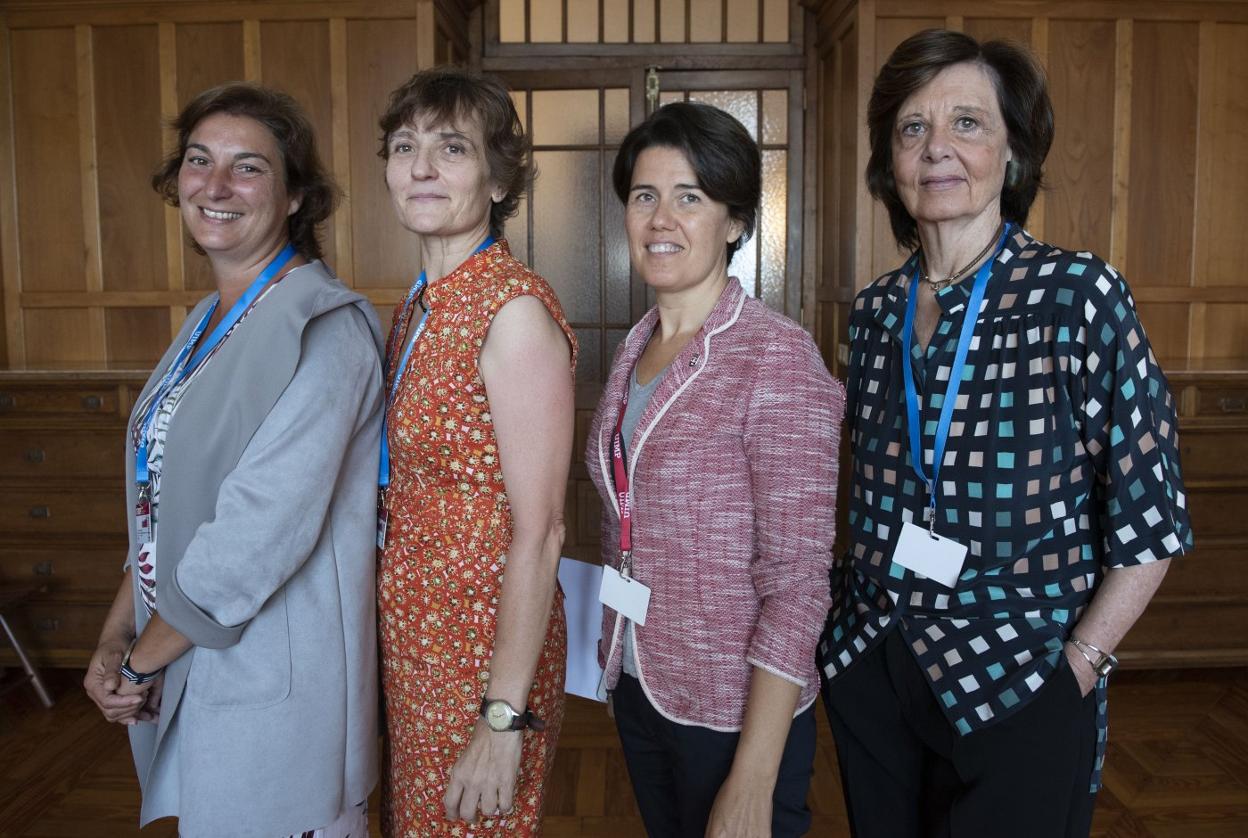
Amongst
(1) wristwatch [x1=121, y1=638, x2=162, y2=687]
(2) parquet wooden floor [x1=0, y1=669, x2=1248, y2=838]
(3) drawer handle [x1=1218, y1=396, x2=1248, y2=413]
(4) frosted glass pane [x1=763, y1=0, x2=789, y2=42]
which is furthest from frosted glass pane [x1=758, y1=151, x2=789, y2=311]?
(1) wristwatch [x1=121, y1=638, x2=162, y2=687]

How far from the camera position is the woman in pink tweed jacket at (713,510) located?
3.94ft

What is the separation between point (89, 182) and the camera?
4.07 metres

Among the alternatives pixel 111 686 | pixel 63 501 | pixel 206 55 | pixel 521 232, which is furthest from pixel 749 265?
pixel 111 686

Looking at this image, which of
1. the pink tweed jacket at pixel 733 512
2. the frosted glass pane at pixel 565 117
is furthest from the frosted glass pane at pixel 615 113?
the pink tweed jacket at pixel 733 512

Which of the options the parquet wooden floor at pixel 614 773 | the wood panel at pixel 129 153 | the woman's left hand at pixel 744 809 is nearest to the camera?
the woman's left hand at pixel 744 809

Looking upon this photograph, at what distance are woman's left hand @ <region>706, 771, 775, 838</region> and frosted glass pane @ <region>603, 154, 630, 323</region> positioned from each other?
3.59 metres

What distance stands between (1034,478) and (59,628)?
3.66 meters

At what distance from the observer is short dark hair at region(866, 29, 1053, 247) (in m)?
1.36

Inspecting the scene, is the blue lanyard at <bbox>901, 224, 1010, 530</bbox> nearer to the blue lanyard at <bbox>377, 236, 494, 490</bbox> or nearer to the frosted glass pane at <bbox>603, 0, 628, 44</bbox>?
the blue lanyard at <bbox>377, 236, 494, 490</bbox>

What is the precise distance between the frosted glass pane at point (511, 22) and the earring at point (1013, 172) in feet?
11.8

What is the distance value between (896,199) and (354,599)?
1.05m

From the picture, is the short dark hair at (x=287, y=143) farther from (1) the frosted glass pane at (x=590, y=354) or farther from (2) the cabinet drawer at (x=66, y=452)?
(1) the frosted glass pane at (x=590, y=354)

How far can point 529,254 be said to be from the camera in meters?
4.69

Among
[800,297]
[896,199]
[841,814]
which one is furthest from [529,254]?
[896,199]
